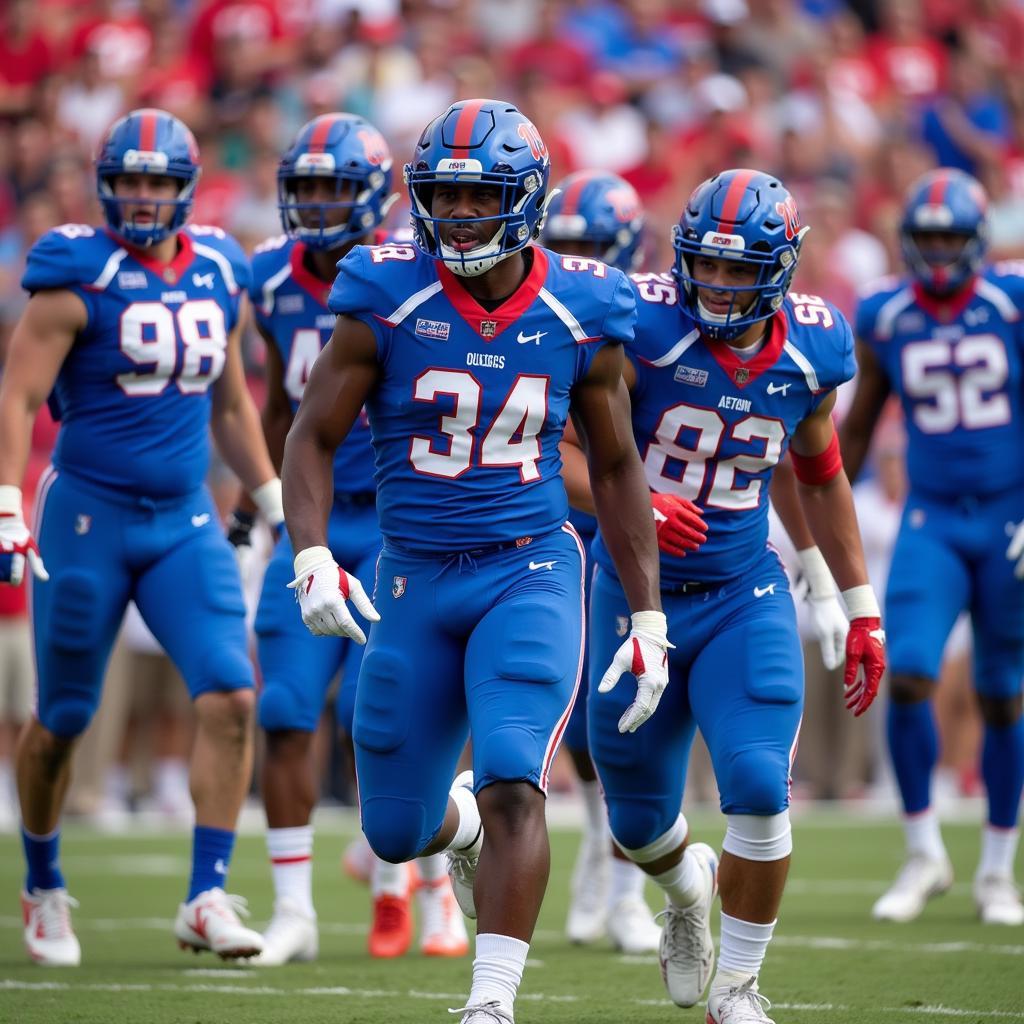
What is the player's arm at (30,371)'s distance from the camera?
5.73 m

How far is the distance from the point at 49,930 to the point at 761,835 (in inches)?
95.2

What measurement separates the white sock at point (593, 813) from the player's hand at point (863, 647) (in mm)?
1664

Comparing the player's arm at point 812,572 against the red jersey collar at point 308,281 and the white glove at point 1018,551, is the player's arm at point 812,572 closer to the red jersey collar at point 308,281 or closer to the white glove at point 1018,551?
the white glove at point 1018,551

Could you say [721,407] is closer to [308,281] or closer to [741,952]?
[741,952]

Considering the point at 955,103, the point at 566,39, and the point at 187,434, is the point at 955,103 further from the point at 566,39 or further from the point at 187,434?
the point at 187,434

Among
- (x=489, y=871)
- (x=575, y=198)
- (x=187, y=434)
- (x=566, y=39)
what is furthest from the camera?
(x=566, y=39)

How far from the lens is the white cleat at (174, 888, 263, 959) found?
5711 millimetres

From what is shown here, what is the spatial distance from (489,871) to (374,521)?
215 centimetres

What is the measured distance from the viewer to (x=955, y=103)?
45.1 ft

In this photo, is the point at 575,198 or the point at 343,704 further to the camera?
the point at 575,198

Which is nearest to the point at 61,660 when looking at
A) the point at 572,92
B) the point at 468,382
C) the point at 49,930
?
the point at 49,930

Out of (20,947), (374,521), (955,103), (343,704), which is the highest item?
(955,103)

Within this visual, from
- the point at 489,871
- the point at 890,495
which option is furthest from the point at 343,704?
the point at 890,495

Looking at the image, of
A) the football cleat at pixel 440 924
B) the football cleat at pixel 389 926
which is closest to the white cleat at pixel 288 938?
the football cleat at pixel 389 926
